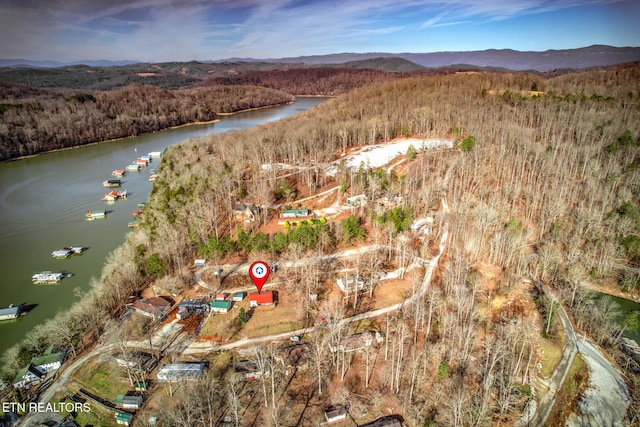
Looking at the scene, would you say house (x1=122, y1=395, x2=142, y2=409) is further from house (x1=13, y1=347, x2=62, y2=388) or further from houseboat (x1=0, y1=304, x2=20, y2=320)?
houseboat (x1=0, y1=304, x2=20, y2=320)

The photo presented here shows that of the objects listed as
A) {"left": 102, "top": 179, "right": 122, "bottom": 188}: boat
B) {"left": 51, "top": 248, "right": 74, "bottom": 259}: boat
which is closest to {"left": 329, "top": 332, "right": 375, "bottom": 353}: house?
{"left": 51, "top": 248, "right": 74, "bottom": 259}: boat

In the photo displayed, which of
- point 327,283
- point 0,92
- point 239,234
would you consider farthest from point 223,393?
point 0,92

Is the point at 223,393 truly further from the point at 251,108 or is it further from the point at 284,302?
the point at 251,108

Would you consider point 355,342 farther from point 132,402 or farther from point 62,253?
point 62,253

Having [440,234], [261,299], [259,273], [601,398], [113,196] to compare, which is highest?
[440,234]

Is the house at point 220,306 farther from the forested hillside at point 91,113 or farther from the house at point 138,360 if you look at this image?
the forested hillside at point 91,113

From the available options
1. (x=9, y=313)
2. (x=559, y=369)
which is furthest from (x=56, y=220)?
(x=559, y=369)

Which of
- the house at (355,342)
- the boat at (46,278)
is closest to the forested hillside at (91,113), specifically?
the boat at (46,278)
